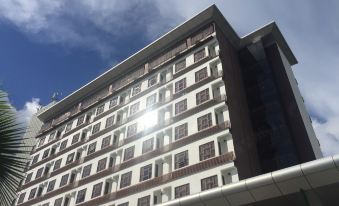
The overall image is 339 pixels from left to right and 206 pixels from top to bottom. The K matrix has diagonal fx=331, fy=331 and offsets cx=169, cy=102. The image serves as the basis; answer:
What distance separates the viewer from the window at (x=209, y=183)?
98.4ft

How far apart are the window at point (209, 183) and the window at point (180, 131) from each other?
256 inches

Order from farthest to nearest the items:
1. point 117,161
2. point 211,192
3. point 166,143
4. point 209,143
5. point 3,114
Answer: point 117,161 < point 166,143 < point 209,143 < point 211,192 < point 3,114

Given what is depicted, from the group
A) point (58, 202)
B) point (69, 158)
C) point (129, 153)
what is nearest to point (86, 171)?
point (58, 202)

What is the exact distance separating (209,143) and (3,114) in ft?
87.0

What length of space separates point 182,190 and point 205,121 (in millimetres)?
7713

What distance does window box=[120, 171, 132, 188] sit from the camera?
37.7 meters

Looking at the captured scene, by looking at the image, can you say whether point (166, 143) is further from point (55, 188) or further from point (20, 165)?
point (20, 165)

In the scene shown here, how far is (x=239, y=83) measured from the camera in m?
43.1

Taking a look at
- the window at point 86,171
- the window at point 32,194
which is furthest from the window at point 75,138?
the window at point 32,194

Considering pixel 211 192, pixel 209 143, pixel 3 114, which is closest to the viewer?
pixel 3 114

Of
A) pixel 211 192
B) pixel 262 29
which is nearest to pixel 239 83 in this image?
pixel 262 29

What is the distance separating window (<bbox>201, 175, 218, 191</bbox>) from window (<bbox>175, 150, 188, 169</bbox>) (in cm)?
325

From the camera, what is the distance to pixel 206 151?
107 ft

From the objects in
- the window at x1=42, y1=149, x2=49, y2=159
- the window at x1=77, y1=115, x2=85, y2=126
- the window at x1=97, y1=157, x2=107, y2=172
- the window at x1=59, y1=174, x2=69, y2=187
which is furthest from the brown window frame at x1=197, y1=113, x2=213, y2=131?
the window at x1=42, y1=149, x2=49, y2=159
